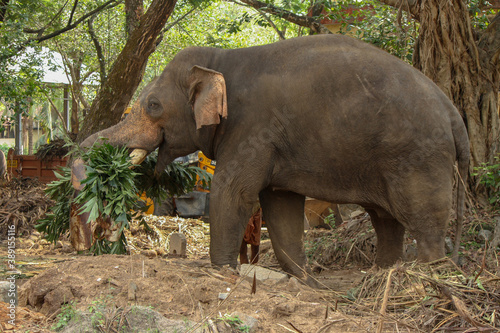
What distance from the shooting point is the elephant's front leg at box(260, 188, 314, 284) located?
573 centimetres

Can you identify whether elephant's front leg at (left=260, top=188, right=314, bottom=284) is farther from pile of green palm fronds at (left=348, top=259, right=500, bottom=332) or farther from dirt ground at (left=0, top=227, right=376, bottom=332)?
pile of green palm fronds at (left=348, top=259, right=500, bottom=332)

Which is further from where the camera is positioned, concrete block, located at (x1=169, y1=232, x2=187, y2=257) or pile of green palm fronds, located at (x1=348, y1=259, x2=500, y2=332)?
concrete block, located at (x1=169, y1=232, x2=187, y2=257)

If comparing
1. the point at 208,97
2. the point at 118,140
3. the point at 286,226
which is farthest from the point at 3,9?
the point at 286,226

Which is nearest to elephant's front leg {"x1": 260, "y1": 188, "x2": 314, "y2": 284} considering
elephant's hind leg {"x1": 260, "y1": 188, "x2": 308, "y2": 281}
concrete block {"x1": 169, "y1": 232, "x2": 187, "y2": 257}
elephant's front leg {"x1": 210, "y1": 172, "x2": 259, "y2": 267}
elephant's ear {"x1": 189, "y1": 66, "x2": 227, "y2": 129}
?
elephant's hind leg {"x1": 260, "y1": 188, "x2": 308, "y2": 281}

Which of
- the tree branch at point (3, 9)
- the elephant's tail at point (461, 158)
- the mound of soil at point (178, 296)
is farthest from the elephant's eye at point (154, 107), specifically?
the tree branch at point (3, 9)

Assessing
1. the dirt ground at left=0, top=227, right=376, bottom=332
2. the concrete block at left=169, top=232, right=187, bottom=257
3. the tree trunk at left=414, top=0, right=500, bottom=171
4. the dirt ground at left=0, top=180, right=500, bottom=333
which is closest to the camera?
the dirt ground at left=0, top=180, right=500, bottom=333

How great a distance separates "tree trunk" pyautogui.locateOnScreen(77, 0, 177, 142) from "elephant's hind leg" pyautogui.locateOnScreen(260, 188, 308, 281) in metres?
3.40

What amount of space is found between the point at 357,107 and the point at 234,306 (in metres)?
2.12

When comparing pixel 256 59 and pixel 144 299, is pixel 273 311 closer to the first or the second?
pixel 144 299

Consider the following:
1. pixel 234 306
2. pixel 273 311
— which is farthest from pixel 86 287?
pixel 273 311

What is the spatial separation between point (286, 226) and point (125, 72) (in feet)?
12.5

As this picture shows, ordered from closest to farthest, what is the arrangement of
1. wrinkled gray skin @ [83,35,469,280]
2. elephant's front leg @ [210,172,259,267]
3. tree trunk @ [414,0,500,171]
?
wrinkled gray skin @ [83,35,469,280]
elephant's front leg @ [210,172,259,267]
tree trunk @ [414,0,500,171]

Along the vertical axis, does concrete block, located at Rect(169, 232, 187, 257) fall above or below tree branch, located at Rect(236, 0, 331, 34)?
below

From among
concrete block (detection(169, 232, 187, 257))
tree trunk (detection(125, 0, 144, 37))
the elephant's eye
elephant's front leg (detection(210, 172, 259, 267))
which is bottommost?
concrete block (detection(169, 232, 187, 257))
